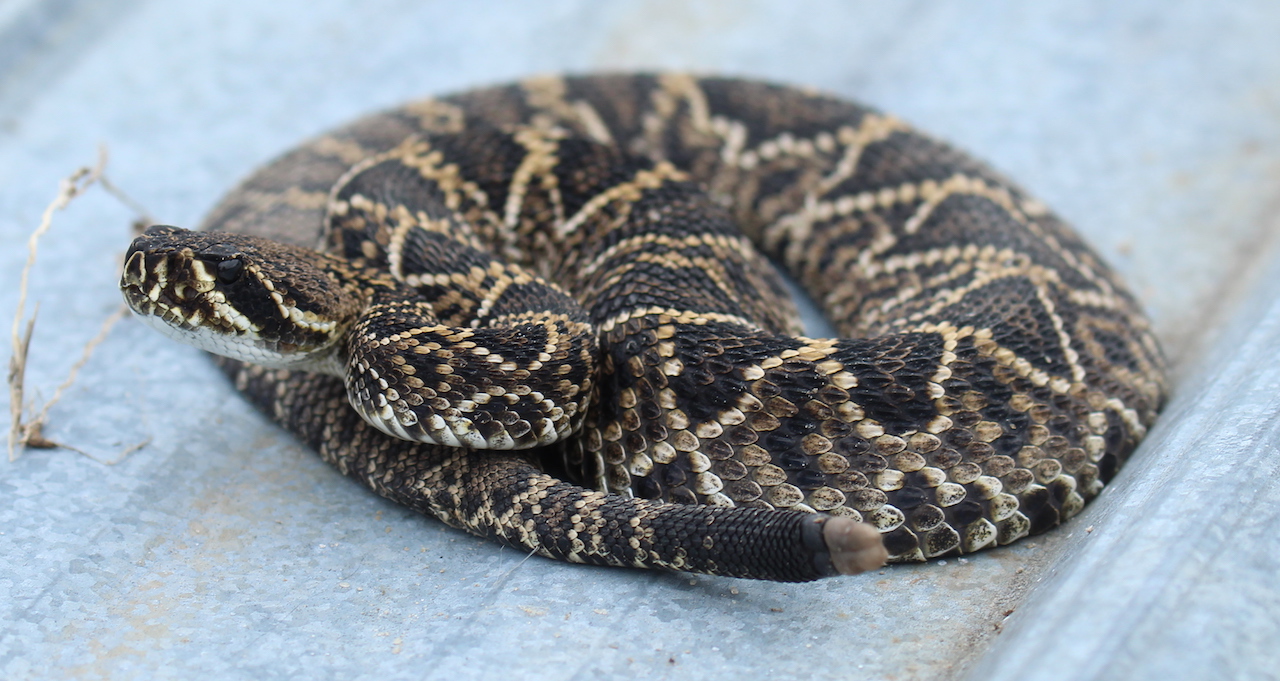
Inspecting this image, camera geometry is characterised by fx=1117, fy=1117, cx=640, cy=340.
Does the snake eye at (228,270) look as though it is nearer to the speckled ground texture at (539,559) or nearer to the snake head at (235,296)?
the snake head at (235,296)

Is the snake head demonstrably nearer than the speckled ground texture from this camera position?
No

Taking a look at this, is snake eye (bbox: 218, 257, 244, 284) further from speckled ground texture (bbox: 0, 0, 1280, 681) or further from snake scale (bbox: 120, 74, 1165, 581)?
speckled ground texture (bbox: 0, 0, 1280, 681)

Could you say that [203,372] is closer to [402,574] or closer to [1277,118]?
[402,574]

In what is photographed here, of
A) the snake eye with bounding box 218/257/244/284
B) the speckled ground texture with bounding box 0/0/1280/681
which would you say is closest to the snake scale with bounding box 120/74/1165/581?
the snake eye with bounding box 218/257/244/284

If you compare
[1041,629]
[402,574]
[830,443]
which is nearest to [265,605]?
[402,574]

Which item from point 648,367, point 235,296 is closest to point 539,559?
point 648,367
